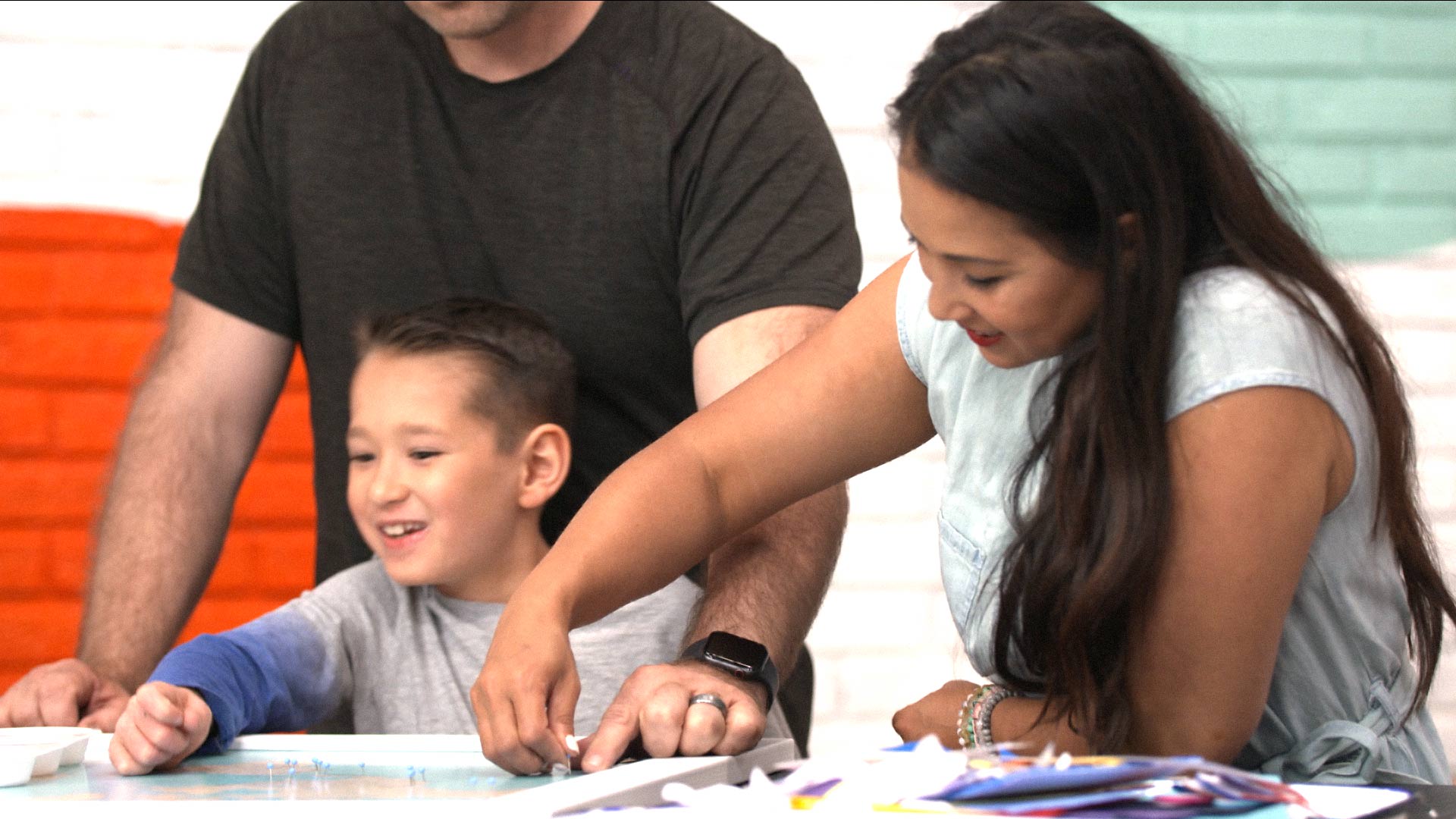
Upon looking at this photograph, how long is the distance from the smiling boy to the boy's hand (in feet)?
0.70

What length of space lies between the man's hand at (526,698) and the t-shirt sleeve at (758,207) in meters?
0.51

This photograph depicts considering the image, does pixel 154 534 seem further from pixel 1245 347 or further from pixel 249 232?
pixel 1245 347

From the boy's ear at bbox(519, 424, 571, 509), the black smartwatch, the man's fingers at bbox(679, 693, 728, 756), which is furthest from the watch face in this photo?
the boy's ear at bbox(519, 424, 571, 509)

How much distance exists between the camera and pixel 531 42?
1481 mm

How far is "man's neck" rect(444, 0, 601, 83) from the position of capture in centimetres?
148

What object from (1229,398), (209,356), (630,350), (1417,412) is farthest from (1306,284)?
(1417,412)

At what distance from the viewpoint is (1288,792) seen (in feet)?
1.98

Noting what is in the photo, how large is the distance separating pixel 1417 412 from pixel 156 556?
175 cm

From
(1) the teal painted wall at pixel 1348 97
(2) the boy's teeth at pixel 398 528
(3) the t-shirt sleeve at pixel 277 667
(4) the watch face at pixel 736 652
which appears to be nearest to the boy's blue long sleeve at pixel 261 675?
(3) the t-shirt sleeve at pixel 277 667

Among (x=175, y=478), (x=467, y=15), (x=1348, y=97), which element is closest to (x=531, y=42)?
(x=467, y=15)

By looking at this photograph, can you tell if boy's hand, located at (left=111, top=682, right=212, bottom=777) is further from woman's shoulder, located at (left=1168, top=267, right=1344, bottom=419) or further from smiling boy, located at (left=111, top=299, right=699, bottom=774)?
woman's shoulder, located at (left=1168, top=267, right=1344, bottom=419)

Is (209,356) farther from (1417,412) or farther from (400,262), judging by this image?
(1417,412)

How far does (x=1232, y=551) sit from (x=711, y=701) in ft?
1.05

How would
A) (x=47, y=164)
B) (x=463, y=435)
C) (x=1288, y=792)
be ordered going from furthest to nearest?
(x=47, y=164) → (x=463, y=435) → (x=1288, y=792)
